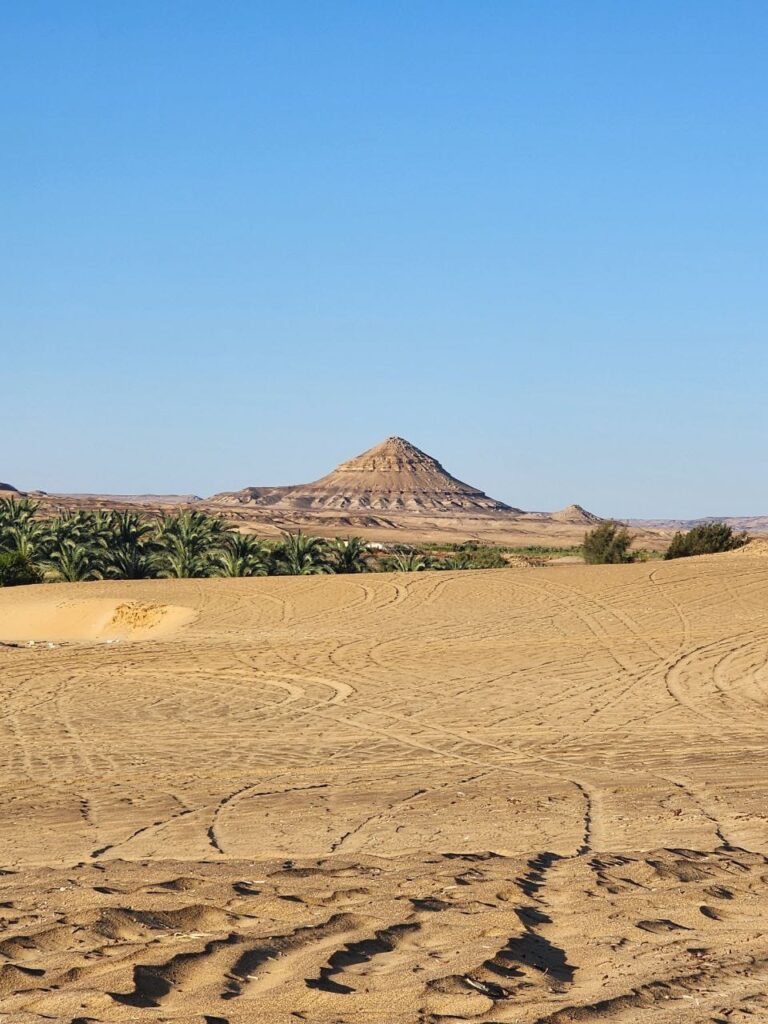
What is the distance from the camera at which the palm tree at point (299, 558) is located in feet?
104

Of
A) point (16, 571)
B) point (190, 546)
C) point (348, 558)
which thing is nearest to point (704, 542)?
point (348, 558)

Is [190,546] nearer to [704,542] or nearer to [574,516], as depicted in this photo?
[704,542]

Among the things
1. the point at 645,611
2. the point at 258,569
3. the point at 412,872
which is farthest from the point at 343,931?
the point at 258,569

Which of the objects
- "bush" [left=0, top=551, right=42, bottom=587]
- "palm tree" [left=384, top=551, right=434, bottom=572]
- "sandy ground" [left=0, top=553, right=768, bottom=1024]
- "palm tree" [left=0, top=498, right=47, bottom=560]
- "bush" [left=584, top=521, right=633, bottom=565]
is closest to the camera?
"sandy ground" [left=0, top=553, right=768, bottom=1024]

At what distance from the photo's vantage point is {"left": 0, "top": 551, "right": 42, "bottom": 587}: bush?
3156cm

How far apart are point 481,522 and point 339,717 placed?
140m

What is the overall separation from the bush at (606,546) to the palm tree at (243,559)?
1398cm

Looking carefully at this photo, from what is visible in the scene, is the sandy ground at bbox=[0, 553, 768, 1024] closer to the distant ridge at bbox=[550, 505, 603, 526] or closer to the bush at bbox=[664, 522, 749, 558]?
the bush at bbox=[664, 522, 749, 558]

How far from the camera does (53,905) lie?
224 inches

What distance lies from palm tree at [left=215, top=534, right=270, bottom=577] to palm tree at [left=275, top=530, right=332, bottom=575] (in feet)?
1.37

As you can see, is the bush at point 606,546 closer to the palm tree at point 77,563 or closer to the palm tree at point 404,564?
the palm tree at point 404,564

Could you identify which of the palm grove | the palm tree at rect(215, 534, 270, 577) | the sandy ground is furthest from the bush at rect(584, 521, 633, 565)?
the sandy ground

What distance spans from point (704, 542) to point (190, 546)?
17.1 m

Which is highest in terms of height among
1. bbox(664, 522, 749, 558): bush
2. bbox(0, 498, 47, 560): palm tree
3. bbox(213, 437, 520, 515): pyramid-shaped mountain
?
bbox(213, 437, 520, 515): pyramid-shaped mountain
